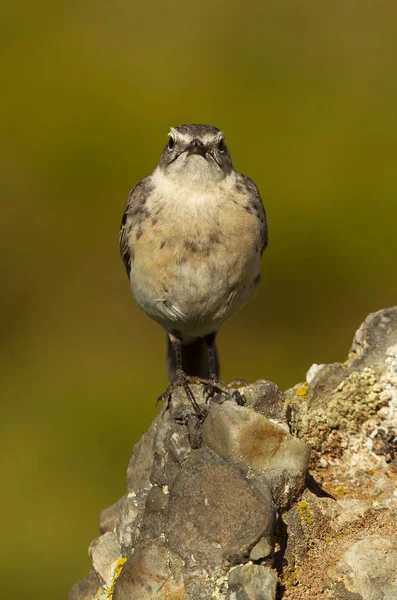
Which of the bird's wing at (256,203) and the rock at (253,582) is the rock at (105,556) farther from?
the bird's wing at (256,203)

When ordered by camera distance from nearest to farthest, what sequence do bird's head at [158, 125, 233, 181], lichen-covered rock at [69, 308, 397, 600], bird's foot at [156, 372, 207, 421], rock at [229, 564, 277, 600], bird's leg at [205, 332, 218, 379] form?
rock at [229, 564, 277, 600] → lichen-covered rock at [69, 308, 397, 600] → bird's foot at [156, 372, 207, 421] → bird's head at [158, 125, 233, 181] → bird's leg at [205, 332, 218, 379]

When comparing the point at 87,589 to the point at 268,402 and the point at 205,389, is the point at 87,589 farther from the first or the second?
the point at 268,402

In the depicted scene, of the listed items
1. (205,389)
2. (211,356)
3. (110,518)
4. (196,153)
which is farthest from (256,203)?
(110,518)

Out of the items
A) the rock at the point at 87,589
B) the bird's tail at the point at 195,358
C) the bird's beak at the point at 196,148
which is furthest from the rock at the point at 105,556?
the bird's beak at the point at 196,148

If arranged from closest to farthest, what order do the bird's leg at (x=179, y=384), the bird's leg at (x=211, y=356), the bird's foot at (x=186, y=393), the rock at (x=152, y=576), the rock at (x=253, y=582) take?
the rock at (x=253, y=582), the rock at (x=152, y=576), the bird's foot at (x=186, y=393), the bird's leg at (x=179, y=384), the bird's leg at (x=211, y=356)

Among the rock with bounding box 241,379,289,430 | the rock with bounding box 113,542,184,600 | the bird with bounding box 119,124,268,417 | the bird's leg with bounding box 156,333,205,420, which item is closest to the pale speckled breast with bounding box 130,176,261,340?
the bird with bounding box 119,124,268,417

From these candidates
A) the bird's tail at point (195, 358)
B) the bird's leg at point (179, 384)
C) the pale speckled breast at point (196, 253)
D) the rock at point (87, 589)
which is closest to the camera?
the bird's leg at point (179, 384)

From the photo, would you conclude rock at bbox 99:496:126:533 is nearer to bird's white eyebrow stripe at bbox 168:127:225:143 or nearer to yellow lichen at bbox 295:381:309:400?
yellow lichen at bbox 295:381:309:400

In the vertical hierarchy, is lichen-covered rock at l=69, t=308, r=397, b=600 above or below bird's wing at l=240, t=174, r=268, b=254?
below
